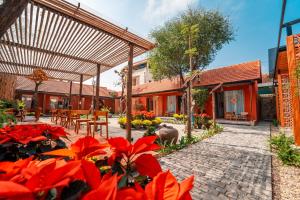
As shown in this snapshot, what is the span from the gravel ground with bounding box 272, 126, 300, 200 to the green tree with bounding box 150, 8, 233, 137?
9920 mm

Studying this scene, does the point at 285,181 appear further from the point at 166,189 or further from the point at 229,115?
the point at 229,115

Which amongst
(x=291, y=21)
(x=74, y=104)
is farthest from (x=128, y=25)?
(x=74, y=104)

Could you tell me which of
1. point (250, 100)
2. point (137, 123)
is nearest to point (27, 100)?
point (137, 123)

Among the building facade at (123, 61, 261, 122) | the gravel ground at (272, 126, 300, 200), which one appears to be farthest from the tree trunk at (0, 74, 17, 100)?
the building facade at (123, 61, 261, 122)

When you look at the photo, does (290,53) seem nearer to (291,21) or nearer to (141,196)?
(291,21)

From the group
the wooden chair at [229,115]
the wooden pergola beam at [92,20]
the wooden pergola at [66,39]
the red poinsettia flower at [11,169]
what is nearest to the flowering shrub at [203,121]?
the wooden chair at [229,115]

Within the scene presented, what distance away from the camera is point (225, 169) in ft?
11.6

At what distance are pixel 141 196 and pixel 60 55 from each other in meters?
6.95

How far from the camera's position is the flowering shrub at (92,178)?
348mm

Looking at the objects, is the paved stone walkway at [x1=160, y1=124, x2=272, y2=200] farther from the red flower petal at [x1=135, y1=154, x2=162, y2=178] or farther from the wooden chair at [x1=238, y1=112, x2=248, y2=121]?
the wooden chair at [x1=238, y1=112, x2=248, y2=121]

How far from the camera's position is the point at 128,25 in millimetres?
4156

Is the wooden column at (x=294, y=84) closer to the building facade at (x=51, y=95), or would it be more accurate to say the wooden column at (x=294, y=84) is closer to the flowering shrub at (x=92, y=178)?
the flowering shrub at (x=92, y=178)

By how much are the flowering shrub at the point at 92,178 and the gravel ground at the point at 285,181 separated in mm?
3017

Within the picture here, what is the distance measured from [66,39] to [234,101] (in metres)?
11.9
